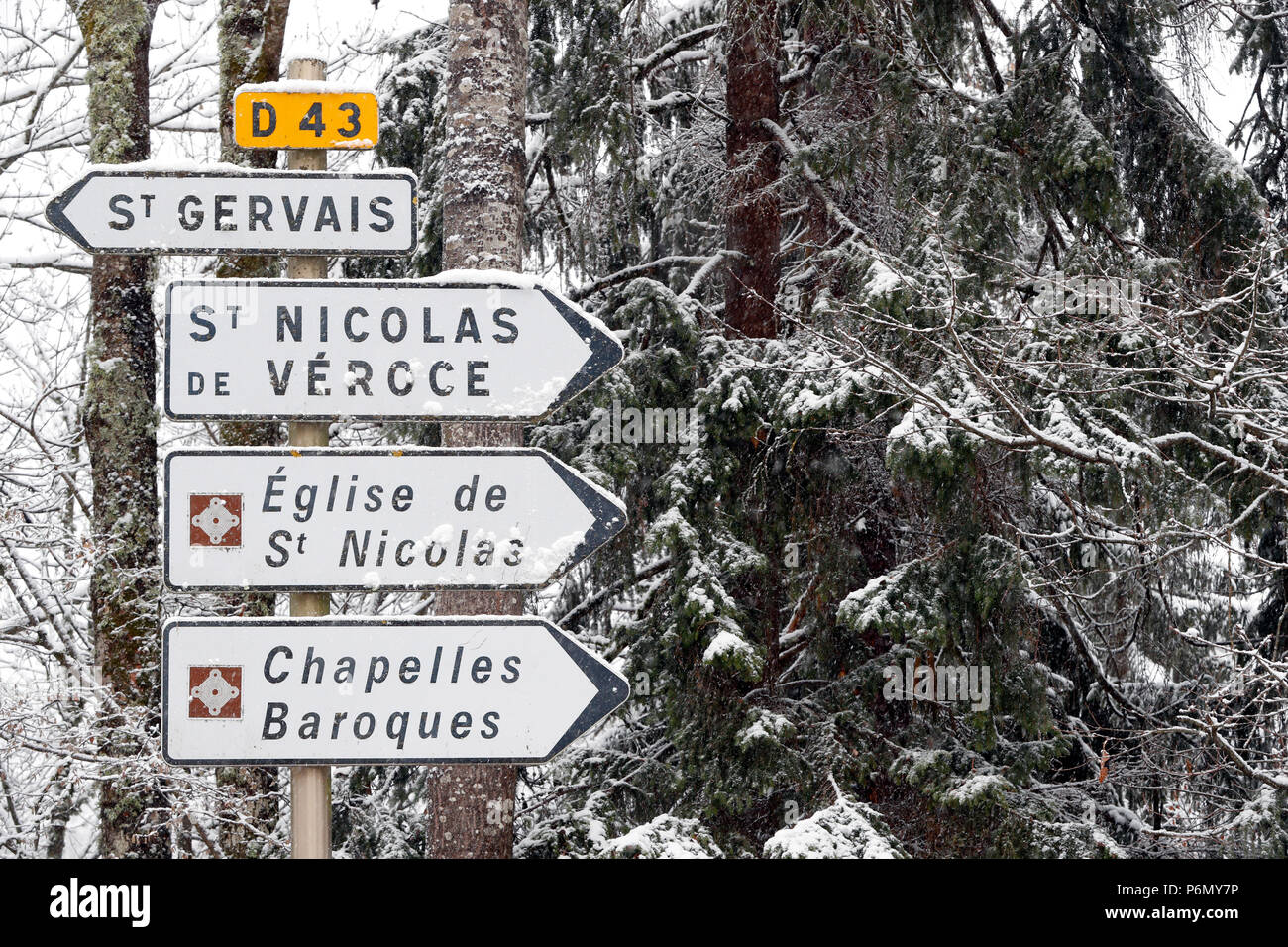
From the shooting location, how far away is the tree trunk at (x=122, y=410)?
6977 mm

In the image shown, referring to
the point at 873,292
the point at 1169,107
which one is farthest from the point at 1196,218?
the point at 873,292

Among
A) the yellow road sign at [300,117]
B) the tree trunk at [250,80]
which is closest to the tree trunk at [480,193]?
the yellow road sign at [300,117]

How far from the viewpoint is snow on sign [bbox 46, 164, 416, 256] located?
2738mm

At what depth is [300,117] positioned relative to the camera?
109 inches

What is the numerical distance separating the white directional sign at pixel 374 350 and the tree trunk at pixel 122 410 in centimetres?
468

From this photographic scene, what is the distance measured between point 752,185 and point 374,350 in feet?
20.1

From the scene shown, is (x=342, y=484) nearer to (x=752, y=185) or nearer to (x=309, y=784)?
(x=309, y=784)

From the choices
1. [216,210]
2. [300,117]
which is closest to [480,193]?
[300,117]

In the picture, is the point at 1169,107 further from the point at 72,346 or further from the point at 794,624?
the point at 72,346

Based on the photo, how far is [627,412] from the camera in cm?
745

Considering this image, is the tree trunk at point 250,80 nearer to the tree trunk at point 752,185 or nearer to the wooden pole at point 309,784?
the tree trunk at point 752,185

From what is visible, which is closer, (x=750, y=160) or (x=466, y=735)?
(x=466, y=735)
